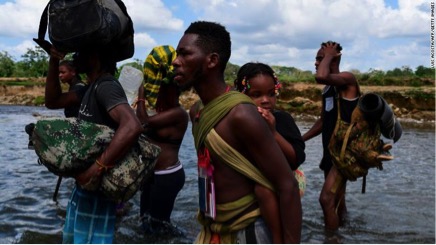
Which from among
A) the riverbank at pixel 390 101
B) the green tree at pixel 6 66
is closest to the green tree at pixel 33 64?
the green tree at pixel 6 66

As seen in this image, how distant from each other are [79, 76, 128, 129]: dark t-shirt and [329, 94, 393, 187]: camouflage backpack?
2685mm

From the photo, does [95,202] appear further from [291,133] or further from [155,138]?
[155,138]

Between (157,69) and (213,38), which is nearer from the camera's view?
(213,38)

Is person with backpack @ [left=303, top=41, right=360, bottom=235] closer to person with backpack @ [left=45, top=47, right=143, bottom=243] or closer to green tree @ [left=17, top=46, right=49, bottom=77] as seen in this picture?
person with backpack @ [left=45, top=47, right=143, bottom=243]

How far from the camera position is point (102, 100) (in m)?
2.84

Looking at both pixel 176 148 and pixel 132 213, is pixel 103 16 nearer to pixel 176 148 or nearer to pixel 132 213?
pixel 176 148

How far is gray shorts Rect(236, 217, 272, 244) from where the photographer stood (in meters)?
2.33

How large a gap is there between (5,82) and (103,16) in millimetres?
43518

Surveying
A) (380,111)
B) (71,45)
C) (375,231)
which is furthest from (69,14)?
(375,231)

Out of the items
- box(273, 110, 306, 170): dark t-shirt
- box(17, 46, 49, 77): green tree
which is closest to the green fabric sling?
box(273, 110, 306, 170): dark t-shirt

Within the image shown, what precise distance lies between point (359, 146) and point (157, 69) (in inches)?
80.7

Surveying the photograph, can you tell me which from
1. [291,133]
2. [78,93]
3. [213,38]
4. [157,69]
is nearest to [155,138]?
[157,69]

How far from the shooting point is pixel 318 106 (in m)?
25.6

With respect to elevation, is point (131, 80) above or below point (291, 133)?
above
